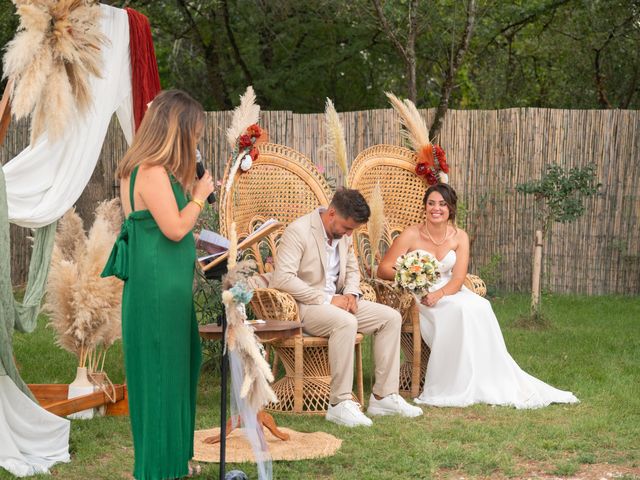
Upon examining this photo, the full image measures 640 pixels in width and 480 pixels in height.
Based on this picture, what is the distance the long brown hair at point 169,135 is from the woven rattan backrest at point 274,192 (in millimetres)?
2430

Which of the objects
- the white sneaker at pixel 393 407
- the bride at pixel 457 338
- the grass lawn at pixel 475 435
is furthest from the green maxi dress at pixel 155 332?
the bride at pixel 457 338

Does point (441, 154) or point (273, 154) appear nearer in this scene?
point (273, 154)

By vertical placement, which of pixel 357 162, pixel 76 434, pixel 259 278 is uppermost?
pixel 357 162

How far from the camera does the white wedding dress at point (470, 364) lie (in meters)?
6.14

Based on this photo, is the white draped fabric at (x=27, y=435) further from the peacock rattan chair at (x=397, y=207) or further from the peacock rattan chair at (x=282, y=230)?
the peacock rattan chair at (x=397, y=207)

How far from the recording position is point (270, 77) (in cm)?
1353

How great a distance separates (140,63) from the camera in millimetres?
6074

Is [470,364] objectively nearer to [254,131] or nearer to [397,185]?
[397,185]

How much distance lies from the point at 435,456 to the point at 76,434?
1889 millimetres

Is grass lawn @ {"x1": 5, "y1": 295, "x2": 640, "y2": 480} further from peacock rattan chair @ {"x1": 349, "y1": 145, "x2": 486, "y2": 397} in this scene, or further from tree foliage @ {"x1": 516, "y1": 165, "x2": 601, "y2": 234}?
tree foliage @ {"x1": 516, "y1": 165, "x2": 601, "y2": 234}

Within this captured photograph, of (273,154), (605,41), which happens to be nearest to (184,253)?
(273,154)

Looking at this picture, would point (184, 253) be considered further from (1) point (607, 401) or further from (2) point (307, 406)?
(1) point (607, 401)

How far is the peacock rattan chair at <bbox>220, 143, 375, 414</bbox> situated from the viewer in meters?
5.88

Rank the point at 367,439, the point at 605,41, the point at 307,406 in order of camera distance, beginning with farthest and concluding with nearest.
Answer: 1. the point at 605,41
2. the point at 307,406
3. the point at 367,439
